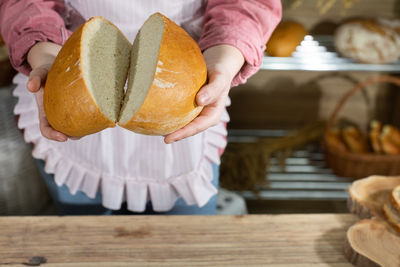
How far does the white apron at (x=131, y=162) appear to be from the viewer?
0.84 m

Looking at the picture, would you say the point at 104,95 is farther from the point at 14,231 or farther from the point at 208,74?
the point at 14,231

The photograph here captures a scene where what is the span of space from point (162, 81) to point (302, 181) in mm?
1374

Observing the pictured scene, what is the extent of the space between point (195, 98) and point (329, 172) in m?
1.32

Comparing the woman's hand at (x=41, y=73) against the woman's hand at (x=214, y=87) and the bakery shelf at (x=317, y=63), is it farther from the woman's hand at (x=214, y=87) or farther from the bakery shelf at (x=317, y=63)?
the bakery shelf at (x=317, y=63)

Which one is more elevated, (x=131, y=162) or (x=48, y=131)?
(x=48, y=131)

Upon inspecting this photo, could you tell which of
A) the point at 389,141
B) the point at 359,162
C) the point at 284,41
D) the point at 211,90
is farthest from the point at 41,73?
the point at 389,141

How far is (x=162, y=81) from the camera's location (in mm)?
539

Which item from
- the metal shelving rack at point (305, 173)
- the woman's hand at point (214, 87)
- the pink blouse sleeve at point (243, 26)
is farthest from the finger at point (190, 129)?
the metal shelving rack at point (305, 173)

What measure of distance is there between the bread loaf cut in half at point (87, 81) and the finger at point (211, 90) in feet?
0.44

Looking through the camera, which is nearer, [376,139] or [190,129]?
[190,129]

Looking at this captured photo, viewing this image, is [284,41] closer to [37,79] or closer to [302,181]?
[302,181]

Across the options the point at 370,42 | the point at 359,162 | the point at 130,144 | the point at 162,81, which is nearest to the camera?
the point at 162,81

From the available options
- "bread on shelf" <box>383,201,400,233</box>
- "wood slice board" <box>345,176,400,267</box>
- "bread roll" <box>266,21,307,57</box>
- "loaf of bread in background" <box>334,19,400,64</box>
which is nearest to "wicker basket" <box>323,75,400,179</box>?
"loaf of bread in background" <box>334,19,400,64</box>

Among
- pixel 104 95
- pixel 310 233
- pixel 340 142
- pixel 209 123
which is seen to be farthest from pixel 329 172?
pixel 104 95
